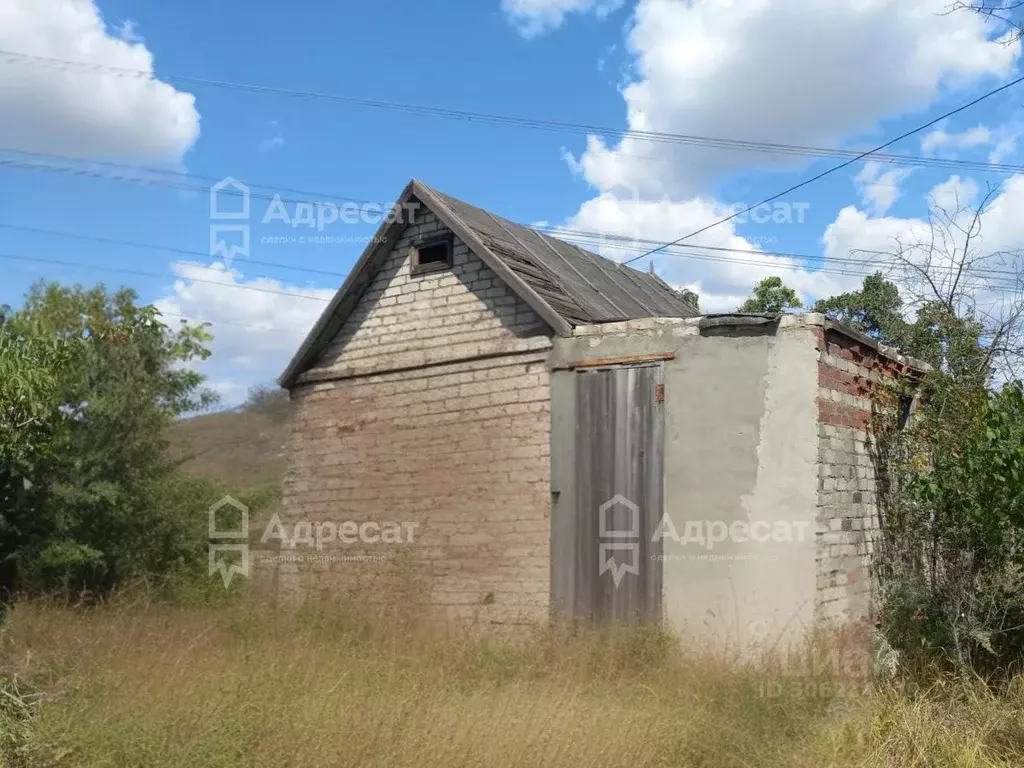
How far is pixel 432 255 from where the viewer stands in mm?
10086

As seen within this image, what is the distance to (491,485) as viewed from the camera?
8.80 meters

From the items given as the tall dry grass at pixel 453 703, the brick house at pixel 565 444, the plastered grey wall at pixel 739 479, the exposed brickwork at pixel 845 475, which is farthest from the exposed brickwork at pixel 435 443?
the exposed brickwork at pixel 845 475

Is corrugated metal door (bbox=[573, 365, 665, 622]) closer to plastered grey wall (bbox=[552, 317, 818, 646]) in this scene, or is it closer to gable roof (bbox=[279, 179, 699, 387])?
plastered grey wall (bbox=[552, 317, 818, 646])

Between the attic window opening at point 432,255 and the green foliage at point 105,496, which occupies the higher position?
the attic window opening at point 432,255

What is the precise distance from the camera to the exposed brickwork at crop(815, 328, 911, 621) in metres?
7.27

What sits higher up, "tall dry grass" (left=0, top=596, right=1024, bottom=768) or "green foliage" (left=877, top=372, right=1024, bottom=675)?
"green foliage" (left=877, top=372, right=1024, bottom=675)

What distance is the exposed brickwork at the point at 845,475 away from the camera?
7.27 metres

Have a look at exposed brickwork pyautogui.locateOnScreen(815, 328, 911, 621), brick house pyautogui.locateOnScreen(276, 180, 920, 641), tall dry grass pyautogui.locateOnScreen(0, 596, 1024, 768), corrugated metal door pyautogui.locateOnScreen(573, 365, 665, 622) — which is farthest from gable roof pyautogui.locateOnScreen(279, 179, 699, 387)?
tall dry grass pyautogui.locateOnScreen(0, 596, 1024, 768)

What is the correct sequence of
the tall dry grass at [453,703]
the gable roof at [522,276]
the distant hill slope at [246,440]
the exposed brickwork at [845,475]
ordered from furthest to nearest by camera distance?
1. the distant hill slope at [246,440]
2. the gable roof at [522,276]
3. the exposed brickwork at [845,475]
4. the tall dry grass at [453,703]

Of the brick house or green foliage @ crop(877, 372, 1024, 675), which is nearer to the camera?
green foliage @ crop(877, 372, 1024, 675)

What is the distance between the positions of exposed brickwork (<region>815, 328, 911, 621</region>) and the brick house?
0.03 metres

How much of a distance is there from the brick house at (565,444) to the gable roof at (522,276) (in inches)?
1.5

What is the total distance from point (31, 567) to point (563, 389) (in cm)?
695

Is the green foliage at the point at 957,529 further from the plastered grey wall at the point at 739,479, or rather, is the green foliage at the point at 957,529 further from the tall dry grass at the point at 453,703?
the plastered grey wall at the point at 739,479
